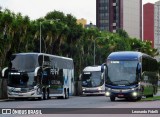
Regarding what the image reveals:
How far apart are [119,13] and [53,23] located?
126 m

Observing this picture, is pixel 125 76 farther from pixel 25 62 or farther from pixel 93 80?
pixel 93 80

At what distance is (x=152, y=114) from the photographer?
21891 mm

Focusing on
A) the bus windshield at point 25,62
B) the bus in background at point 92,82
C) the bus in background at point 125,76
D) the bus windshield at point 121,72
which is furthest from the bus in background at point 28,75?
the bus in background at point 92,82

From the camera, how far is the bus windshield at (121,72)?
41.6m

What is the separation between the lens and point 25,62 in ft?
145

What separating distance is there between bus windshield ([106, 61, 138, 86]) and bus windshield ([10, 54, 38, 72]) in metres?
6.17

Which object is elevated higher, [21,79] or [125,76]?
[125,76]

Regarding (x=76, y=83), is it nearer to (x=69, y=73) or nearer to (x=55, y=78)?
(x=69, y=73)

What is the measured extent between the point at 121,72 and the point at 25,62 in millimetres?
7881

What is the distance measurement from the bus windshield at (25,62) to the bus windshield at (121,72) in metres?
6.17

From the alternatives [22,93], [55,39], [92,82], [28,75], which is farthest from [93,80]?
[28,75]

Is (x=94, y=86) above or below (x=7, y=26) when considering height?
below

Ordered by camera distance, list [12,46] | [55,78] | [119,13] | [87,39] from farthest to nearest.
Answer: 1. [119,13]
2. [87,39]
3. [12,46]
4. [55,78]

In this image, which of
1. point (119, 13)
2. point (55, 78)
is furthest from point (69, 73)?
point (119, 13)
